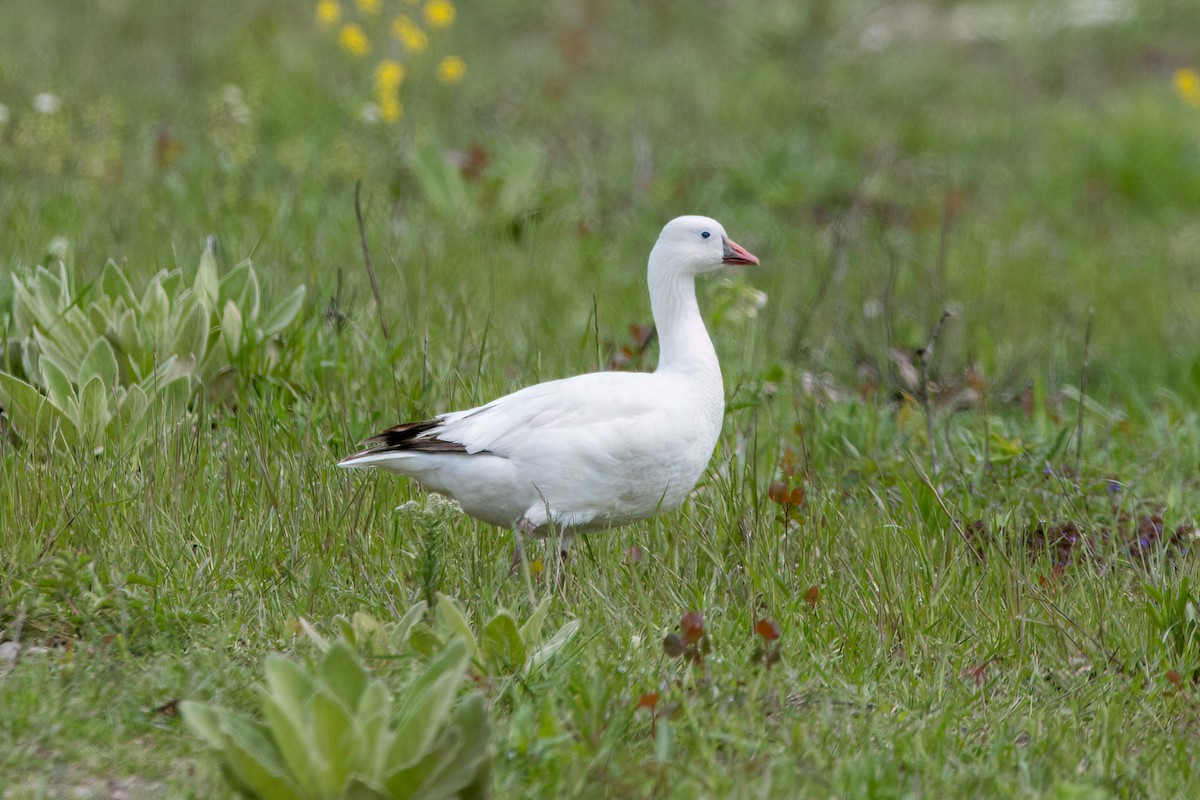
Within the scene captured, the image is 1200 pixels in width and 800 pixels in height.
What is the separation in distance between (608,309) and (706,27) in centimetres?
721

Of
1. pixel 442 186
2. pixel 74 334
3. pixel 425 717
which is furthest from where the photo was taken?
pixel 442 186

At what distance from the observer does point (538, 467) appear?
382cm

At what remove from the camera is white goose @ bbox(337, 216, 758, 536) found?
3.80m

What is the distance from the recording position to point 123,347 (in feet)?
15.3

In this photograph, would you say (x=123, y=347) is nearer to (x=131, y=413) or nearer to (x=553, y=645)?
(x=131, y=413)

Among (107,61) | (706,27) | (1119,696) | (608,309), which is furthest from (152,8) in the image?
(1119,696)

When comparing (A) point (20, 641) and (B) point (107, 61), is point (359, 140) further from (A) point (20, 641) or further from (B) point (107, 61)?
(A) point (20, 641)

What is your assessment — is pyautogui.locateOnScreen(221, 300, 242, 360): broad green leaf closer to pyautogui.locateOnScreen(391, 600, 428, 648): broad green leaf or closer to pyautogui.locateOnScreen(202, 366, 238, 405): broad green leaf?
pyautogui.locateOnScreen(202, 366, 238, 405): broad green leaf

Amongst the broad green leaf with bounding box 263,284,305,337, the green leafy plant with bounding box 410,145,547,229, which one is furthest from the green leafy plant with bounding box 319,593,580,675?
the green leafy plant with bounding box 410,145,547,229

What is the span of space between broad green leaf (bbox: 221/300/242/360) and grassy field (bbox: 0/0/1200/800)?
13 cm

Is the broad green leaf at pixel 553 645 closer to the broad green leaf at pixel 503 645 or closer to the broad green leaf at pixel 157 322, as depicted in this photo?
the broad green leaf at pixel 503 645

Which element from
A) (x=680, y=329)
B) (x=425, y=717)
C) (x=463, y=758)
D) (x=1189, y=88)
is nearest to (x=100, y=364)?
(x=680, y=329)

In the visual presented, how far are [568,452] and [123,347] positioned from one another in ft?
5.82

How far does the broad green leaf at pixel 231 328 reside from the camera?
4.80m
